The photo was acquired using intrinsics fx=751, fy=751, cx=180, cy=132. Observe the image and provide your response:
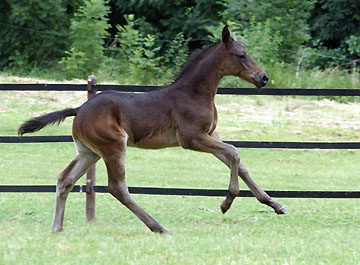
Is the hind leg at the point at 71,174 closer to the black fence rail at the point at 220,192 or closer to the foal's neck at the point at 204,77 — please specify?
the black fence rail at the point at 220,192

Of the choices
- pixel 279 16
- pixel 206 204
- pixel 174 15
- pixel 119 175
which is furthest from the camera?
pixel 174 15

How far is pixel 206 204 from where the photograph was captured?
10250 millimetres

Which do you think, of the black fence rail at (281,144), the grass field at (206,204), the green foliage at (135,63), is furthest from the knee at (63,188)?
the green foliage at (135,63)

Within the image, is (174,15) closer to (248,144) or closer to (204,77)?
(248,144)

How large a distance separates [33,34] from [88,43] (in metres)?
5.84

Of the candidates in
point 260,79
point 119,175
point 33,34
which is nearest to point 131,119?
point 119,175

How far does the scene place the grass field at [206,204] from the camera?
6160mm

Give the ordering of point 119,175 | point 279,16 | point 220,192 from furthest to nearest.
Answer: point 279,16 < point 220,192 < point 119,175

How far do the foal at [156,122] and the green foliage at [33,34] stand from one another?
21.0 m

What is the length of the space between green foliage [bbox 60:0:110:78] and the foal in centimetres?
1591

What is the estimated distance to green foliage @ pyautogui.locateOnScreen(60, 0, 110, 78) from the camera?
23.7 meters

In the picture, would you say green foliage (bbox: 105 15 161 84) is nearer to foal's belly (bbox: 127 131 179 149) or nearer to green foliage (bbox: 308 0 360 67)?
green foliage (bbox: 308 0 360 67)

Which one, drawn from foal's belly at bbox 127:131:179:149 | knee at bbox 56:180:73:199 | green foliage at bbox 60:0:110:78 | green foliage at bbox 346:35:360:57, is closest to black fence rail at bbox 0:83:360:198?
knee at bbox 56:180:73:199

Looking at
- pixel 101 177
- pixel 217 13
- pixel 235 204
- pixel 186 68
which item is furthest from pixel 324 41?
pixel 186 68
